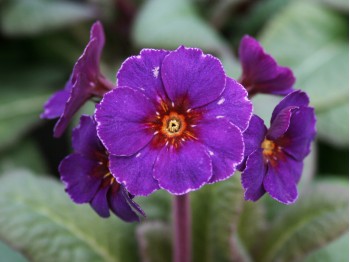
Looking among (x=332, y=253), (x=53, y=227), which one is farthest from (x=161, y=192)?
(x=332, y=253)

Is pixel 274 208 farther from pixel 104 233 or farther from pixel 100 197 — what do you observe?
pixel 100 197

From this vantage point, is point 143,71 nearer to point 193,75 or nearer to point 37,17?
point 193,75

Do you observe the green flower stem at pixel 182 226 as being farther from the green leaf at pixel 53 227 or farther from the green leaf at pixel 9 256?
the green leaf at pixel 9 256

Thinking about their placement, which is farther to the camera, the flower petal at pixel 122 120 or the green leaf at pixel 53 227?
the green leaf at pixel 53 227

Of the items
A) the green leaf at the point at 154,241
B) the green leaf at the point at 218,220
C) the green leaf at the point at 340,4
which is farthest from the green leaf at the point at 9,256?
the green leaf at the point at 340,4

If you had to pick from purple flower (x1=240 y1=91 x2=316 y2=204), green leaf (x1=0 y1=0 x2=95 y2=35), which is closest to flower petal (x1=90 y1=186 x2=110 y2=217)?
purple flower (x1=240 y1=91 x2=316 y2=204)

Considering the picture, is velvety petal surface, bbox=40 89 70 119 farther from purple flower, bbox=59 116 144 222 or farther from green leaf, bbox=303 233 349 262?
green leaf, bbox=303 233 349 262

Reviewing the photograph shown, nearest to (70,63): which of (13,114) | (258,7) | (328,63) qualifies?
(13,114)

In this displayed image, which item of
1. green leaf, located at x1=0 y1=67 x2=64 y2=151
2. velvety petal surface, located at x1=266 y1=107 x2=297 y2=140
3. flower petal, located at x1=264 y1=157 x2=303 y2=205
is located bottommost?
green leaf, located at x1=0 y1=67 x2=64 y2=151
